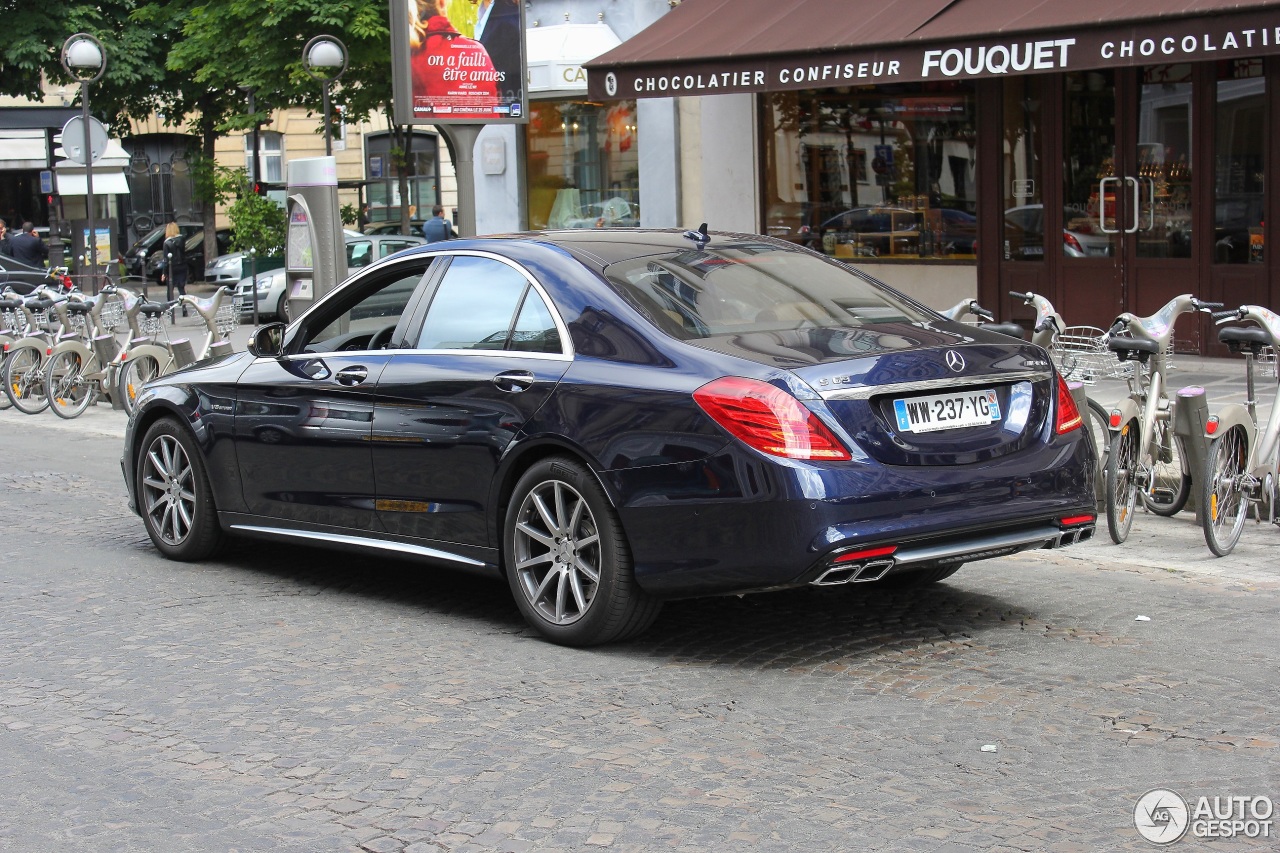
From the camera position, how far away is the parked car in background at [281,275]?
28.4 metres

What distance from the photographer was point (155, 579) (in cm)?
778

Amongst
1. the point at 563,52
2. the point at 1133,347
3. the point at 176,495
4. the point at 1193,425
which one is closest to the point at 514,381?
the point at 176,495

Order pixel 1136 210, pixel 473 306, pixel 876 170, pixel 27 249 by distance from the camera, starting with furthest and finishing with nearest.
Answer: pixel 27 249, pixel 876 170, pixel 1136 210, pixel 473 306

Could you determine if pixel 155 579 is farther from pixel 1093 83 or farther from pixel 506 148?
pixel 506 148

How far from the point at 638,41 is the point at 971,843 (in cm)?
1434

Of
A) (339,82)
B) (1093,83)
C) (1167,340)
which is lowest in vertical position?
(1167,340)

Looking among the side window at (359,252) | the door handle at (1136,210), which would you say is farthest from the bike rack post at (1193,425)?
the side window at (359,252)

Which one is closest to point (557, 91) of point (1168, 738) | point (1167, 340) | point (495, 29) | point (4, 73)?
point (495, 29)

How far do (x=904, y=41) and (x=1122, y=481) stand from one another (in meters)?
7.26

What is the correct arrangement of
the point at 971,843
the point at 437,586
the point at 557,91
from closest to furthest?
the point at 971,843 → the point at 437,586 → the point at 557,91

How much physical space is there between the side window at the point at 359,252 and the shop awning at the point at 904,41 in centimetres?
1256

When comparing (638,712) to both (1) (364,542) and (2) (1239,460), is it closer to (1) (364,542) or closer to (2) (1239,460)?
(1) (364,542)

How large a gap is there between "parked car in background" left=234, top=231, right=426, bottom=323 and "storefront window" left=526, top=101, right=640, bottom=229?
6.56 metres

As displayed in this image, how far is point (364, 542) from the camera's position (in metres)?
7.04
